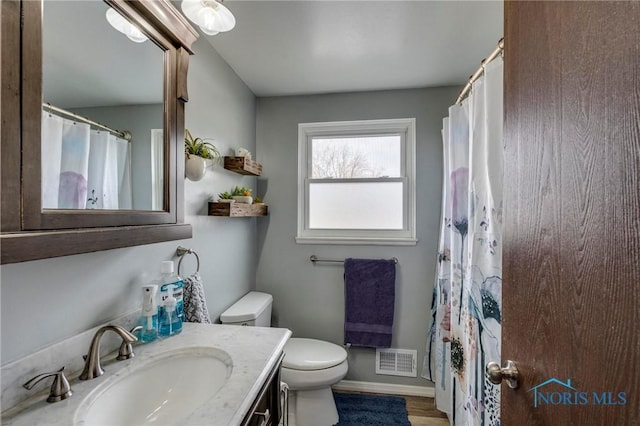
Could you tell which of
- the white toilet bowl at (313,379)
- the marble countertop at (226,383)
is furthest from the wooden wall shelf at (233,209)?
the white toilet bowl at (313,379)

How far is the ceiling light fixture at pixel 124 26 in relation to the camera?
815mm

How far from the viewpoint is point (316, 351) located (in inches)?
75.6

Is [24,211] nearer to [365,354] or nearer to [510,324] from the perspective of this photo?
[510,324]

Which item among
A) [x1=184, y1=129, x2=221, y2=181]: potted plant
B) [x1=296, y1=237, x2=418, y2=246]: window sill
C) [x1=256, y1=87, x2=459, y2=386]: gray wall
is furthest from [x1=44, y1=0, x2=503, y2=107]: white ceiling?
[x1=296, y1=237, x2=418, y2=246]: window sill

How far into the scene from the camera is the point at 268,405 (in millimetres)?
958

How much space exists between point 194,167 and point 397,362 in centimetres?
197

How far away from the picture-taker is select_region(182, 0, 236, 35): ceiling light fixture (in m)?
1.08

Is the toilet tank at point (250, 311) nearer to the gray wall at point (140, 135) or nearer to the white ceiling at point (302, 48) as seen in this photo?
the gray wall at point (140, 135)

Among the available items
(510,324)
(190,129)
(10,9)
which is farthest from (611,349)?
(190,129)

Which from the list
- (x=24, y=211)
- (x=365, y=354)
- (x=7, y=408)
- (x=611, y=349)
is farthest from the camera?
(x=365, y=354)

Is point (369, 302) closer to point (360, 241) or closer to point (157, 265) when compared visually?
point (360, 241)

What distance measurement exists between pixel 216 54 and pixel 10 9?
132cm

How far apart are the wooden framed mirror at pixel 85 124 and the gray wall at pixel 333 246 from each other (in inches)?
51.4

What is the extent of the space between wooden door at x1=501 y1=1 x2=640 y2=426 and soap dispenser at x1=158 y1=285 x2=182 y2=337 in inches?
42.7
